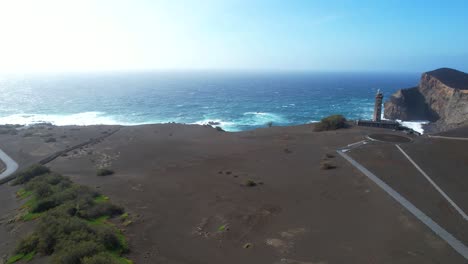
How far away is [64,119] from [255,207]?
79.4 m

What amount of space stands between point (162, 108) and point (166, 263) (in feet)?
294

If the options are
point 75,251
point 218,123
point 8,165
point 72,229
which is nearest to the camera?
point 75,251

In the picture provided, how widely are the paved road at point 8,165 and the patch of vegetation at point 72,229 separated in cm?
1233

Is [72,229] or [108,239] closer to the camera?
[108,239]

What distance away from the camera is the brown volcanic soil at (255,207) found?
637 inches

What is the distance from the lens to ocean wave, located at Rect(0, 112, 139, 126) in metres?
79.7

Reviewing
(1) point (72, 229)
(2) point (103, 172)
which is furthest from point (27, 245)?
(2) point (103, 172)

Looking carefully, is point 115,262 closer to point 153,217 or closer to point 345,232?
point 153,217

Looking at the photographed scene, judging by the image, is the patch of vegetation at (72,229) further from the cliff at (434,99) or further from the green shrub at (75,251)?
the cliff at (434,99)

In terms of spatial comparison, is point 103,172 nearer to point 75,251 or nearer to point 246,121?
point 75,251

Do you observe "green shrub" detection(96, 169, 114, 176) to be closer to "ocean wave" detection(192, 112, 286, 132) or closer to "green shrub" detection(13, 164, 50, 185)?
"green shrub" detection(13, 164, 50, 185)

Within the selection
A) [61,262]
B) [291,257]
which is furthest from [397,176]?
[61,262]

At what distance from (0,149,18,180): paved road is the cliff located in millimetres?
73615

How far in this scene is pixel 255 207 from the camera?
74.3 ft
